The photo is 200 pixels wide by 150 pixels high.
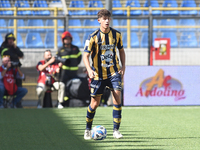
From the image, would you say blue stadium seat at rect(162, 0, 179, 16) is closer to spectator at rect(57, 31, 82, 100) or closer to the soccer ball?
spectator at rect(57, 31, 82, 100)

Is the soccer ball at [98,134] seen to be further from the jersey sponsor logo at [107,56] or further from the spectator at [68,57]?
the spectator at [68,57]

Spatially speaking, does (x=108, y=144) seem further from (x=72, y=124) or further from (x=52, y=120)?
(x=52, y=120)

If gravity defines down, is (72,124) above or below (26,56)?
below

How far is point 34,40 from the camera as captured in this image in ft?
38.0

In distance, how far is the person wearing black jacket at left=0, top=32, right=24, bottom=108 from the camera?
32.8 feet

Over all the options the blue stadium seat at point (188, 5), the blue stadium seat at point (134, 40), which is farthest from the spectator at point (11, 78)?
the blue stadium seat at point (188, 5)

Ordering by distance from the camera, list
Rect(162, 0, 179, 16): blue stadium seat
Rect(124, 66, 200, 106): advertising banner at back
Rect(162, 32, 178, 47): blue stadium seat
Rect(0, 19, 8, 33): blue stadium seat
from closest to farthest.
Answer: Rect(124, 66, 200, 106): advertising banner at back < Rect(0, 19, 8, 33): blue stadium seat < Rect(162, 32, 178, 47): blue stadium seat < Rect(162, 0, 179, 16): blue stadium seat

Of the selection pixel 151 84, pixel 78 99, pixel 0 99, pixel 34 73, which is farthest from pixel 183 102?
pixel 0 99

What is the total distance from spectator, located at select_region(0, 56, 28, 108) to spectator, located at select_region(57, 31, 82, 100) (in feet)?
3.59

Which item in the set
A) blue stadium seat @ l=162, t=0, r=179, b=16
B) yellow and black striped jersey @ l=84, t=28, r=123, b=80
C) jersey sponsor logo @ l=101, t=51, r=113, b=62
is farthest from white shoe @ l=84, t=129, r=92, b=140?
blue stadium seat @ l=162, t=0, r=179, b=16

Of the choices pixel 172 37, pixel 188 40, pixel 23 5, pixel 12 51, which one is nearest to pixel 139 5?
pixel 172 37

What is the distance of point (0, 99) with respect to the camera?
32.1 ft

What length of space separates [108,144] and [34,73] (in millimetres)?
6330

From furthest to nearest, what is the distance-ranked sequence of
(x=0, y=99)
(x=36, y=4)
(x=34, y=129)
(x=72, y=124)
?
1. (x=36, y=4)
2. (x=0, y=99)
3. (x=72, y=124)
4. (x=34, y=129)
